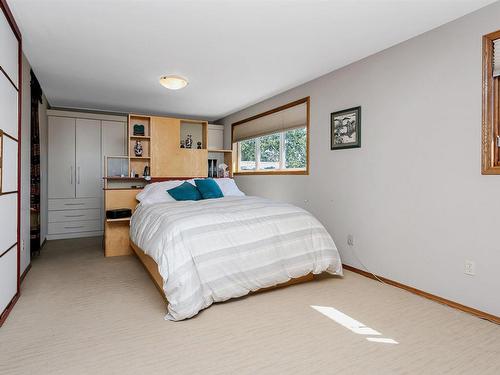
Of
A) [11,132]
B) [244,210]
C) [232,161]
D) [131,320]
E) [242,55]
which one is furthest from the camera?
[232,161]

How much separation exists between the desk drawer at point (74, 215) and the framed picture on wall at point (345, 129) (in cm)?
439

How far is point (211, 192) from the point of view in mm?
4211

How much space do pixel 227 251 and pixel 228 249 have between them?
2cm

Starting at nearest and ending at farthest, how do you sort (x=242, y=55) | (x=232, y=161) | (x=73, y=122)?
(x=242, y=55)
(x=73, y=122)
(x=232, y=161)

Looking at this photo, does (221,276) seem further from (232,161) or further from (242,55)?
(232,161)

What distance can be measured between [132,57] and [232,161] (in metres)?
3.01

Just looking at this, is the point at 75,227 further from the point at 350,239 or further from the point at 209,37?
the point at 350,239

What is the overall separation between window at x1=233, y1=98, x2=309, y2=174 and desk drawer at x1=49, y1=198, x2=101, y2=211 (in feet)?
8.99

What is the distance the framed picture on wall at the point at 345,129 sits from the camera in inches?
135

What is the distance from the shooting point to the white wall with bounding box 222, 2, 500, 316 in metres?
2.38

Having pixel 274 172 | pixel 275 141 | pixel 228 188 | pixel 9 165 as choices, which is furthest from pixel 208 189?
pixel 9 165

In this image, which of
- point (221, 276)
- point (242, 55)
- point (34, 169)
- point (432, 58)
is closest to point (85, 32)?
point (242, 55)

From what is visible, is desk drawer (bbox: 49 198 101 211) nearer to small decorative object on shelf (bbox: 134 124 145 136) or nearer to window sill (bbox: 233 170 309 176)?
small decorative object on shelf (bbox: 134 124 145 136)

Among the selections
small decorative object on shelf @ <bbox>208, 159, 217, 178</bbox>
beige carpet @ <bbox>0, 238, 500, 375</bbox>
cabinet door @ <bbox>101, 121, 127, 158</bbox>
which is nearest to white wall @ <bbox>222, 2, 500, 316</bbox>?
beige carpet @ <bbox>0, 238, 500, 375</bbox>
